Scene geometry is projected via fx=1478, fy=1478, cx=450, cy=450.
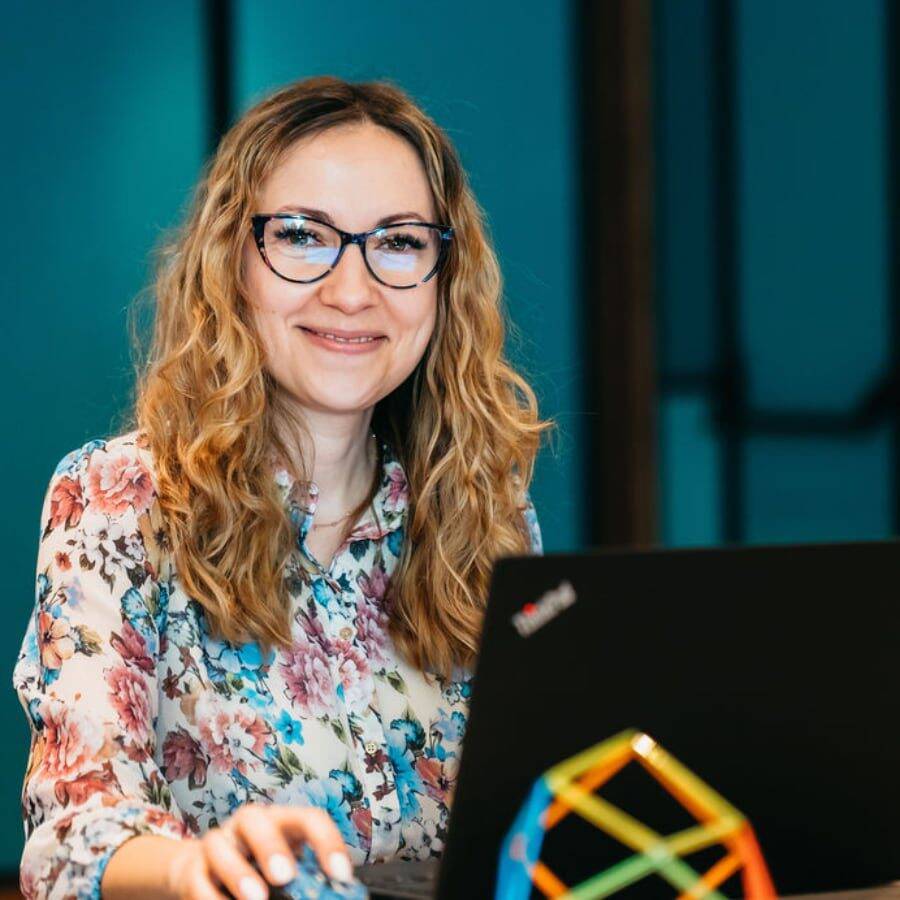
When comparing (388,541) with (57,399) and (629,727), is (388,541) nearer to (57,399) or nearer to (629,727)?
(629,727)

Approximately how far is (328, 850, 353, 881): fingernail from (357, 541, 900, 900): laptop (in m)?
0.06

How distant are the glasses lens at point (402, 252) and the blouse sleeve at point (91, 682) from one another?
351 millimetres

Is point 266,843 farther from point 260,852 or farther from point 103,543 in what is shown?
point 103,543

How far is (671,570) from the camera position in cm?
92

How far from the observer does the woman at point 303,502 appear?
5.02ft

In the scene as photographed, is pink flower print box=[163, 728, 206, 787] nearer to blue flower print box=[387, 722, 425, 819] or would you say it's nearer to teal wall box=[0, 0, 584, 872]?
blue flower print box=[387, 722, 425, 819]

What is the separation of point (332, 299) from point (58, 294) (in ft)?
6.21

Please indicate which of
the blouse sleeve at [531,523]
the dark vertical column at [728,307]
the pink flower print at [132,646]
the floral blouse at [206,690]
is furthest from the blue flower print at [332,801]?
the dark vertical column at [728,307]

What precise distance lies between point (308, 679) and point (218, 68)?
233 cm

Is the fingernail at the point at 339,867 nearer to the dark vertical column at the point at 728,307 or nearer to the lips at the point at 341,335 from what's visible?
the lips at the point at 341,335

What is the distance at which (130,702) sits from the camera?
56.1 inches

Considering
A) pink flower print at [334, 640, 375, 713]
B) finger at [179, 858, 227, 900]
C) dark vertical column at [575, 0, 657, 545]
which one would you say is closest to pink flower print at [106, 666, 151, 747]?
pink flower print at [334, 640, 375, 713]

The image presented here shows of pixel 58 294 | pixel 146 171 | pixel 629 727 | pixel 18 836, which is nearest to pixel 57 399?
pixel 58 294

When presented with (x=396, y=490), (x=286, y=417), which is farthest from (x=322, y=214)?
(x=396, y=490)
